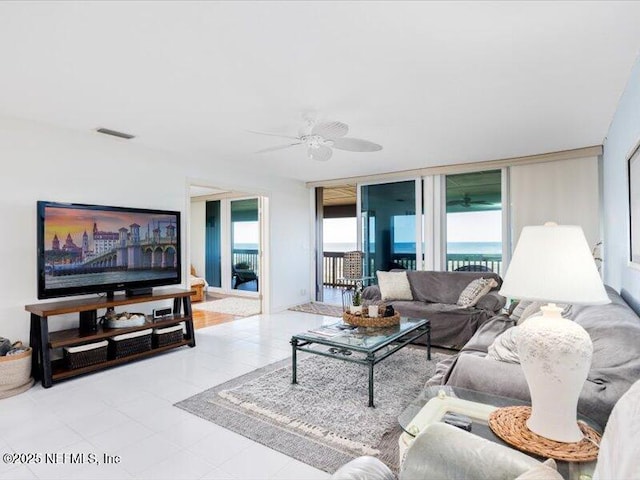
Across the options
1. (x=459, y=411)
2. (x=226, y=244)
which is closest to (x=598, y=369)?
(x=459, y=411)

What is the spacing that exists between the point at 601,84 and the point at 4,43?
12.1ft

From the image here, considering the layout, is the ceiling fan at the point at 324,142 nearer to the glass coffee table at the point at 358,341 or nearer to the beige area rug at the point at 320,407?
the glass coffee table at the point at 358,341

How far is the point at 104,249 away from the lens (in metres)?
3.60

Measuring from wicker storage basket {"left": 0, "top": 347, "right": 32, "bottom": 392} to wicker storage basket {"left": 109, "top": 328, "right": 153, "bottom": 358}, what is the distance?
0.63 metres

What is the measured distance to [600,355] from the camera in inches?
66.9

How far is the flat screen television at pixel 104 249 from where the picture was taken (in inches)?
128

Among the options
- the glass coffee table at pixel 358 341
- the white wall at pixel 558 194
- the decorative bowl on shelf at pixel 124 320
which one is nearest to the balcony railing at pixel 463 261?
the white wall at pixel 558 194

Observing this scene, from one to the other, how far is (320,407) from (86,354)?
215 cm

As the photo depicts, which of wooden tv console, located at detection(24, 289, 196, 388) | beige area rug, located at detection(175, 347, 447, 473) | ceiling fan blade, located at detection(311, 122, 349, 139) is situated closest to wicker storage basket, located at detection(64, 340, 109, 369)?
wooden tv console, located at detection(24, 289, 196, 388)

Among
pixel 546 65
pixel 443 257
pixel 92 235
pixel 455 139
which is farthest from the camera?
pixel 443 257

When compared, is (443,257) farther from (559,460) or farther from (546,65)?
(559,460)

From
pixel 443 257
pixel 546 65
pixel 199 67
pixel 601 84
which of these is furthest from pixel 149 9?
pixel 443 257

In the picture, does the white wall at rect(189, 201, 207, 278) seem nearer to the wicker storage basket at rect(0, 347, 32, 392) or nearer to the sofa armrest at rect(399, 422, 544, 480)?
the wicker storage basket at rect(0, 347, 32, 392)

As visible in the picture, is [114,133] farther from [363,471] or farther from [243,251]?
[243,251]
